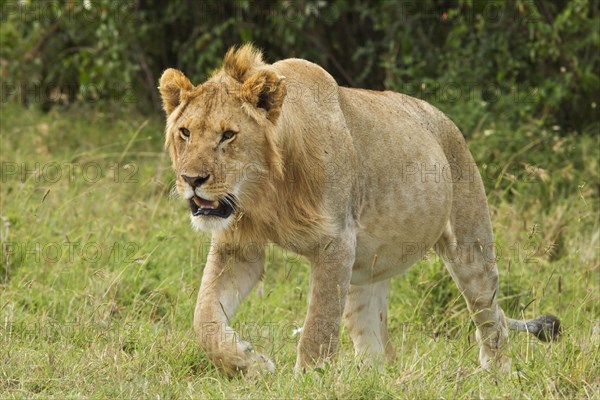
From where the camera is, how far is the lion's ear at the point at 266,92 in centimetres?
→ 472

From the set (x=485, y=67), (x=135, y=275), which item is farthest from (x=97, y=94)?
(x=135, y=275)

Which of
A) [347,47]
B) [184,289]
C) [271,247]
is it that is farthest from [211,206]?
[347,47]

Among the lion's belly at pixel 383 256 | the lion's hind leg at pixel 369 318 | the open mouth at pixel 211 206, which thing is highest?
the open mouth at pixel 211 206

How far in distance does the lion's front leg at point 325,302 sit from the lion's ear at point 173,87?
Result: 2.91 ft

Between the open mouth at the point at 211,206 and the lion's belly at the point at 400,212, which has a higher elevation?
the open mouth at the point at 211,206

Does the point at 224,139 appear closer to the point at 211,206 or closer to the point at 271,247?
the point at 211,206

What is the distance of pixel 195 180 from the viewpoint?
14.9ft

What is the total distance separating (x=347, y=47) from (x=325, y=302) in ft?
22.1

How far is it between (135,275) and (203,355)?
1.50 metres

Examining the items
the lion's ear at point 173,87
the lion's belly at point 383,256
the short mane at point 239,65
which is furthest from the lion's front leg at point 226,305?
the short mane at point 239,65

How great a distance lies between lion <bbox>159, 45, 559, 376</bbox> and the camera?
4.69 metres

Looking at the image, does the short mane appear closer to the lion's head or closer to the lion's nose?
the lion's head

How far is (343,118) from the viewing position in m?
5.25

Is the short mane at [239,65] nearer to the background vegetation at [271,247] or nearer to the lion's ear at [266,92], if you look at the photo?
the lion's ear at [266,92]
